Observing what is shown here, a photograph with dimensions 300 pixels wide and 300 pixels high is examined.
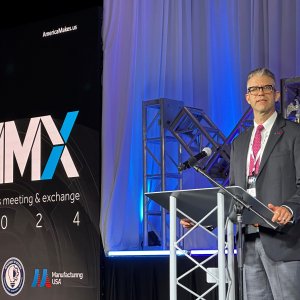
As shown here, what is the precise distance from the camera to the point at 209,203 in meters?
3.07

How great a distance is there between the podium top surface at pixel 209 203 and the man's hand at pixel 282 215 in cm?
3

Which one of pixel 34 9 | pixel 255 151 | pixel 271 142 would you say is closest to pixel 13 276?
pixel 34 9

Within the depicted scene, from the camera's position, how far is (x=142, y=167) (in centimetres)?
581

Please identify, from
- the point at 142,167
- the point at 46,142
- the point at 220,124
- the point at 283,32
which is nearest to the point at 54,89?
the point at 46,142

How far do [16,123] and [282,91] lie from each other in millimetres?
3150

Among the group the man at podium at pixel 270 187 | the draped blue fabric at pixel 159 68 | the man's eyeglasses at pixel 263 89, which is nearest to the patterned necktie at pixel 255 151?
the man at podium at pixel 270 187

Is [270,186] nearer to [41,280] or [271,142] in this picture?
[271,142]

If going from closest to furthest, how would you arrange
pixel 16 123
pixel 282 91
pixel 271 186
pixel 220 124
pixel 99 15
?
pixel 271 186, pixel 282 91, pixel 220 124, pixel 99 15, pixel 16 123

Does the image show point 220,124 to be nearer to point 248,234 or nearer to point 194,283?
point 194,283

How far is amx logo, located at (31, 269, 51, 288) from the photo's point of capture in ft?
20.4

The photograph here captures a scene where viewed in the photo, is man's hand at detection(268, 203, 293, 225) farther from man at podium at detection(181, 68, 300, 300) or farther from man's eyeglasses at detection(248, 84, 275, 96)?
man's eyeglasses at detection(248, 84, 275, 96)

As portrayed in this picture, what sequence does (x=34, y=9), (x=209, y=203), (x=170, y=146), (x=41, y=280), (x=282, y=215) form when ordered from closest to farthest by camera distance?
(x=282, y=215)
(x=209, y=203)
(x=170, y=146)
(x=41, y=280)
(x=34, y=9)

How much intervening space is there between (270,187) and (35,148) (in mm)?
3816

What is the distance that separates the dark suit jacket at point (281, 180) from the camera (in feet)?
9.48
